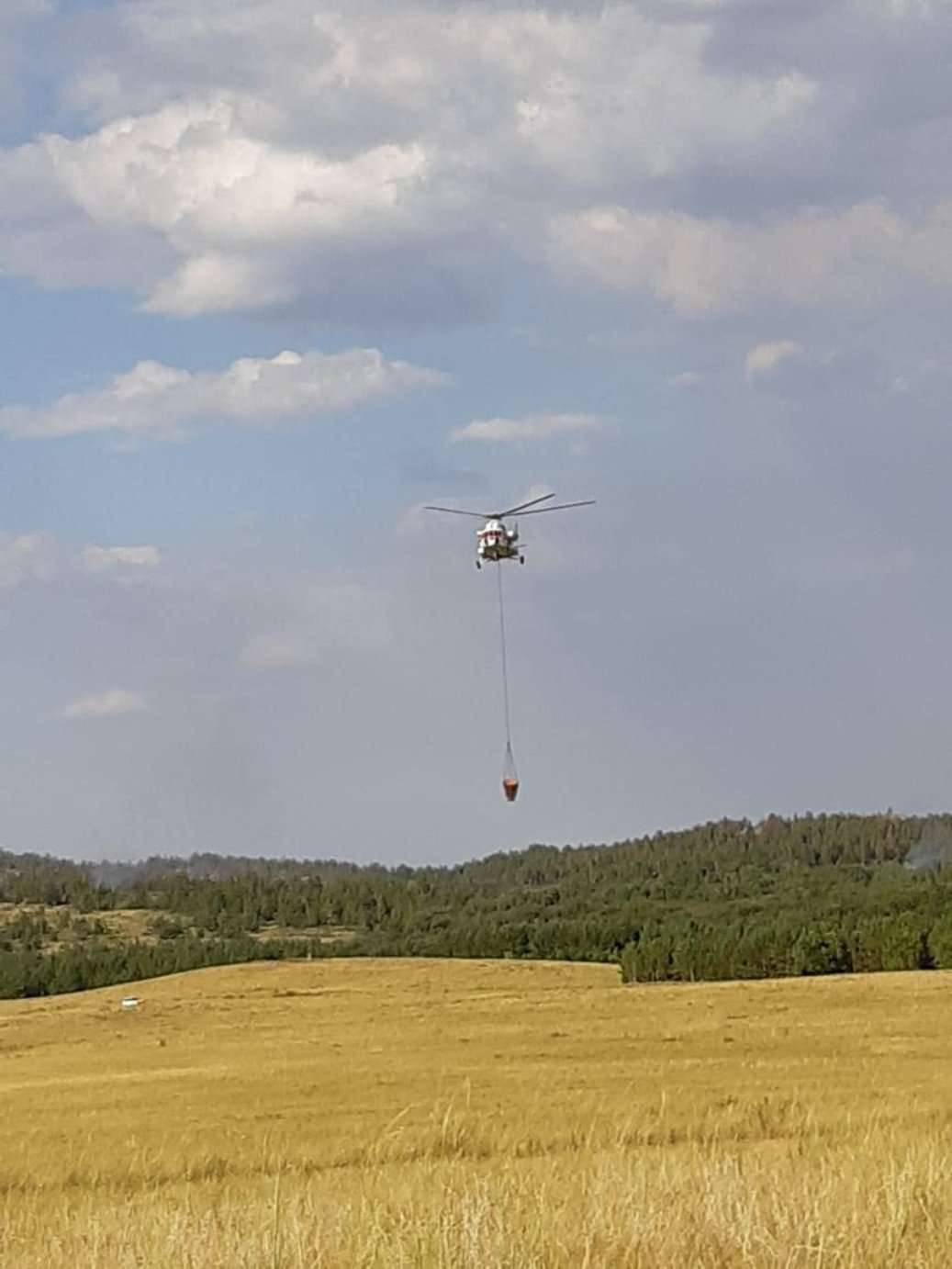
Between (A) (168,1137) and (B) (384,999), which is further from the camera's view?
(B) (384,999)

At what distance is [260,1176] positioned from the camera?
2288cm

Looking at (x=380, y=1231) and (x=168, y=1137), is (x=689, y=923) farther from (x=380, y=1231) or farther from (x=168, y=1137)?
(x=380, y=1231)

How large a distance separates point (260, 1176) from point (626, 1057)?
30180 mm

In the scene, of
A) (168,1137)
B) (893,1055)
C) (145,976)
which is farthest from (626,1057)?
(145,976)

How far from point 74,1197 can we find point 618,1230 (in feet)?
45.9

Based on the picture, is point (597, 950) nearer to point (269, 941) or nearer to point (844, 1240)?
point (269, 941)

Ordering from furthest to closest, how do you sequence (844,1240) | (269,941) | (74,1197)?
(269,941) < (74,1197) < (844,1240)

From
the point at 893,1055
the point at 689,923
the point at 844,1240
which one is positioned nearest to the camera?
the point at 844,1240

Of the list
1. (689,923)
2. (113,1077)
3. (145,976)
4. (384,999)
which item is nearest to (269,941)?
(145,976)

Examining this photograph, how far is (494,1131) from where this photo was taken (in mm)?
26344

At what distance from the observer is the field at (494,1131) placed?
376 inches

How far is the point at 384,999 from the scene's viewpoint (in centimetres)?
9581

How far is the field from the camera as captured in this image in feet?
31.3

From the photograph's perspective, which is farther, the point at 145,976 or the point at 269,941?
the point at 269,941
